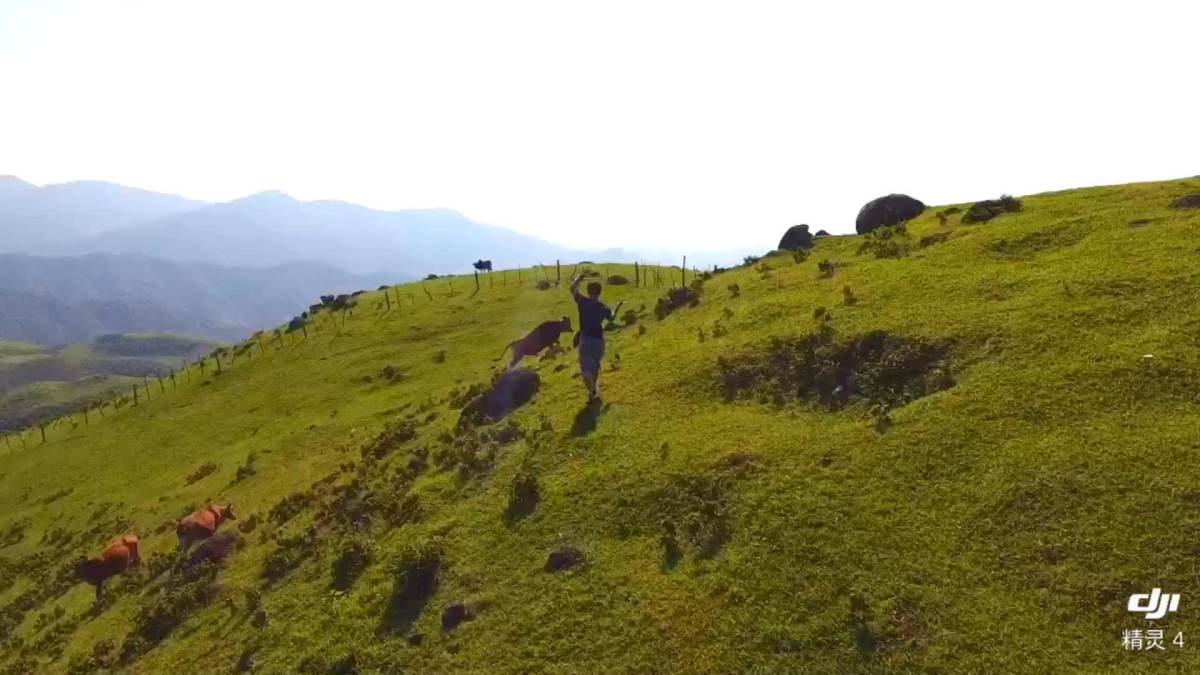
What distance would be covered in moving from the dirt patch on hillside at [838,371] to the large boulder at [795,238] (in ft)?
94.0

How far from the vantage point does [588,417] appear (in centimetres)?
3150

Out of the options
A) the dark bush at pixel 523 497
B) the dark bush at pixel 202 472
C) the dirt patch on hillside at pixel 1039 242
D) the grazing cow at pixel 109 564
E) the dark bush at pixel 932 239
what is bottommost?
the grazing cow at pixel 109 564

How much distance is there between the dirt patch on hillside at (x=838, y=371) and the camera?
26469 mm

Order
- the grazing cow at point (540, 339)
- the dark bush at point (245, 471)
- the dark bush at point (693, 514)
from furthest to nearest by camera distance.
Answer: the grazing cow at point (540, 339) < the dark bush at point (245, 471) < the dark bush at point (693, 514)

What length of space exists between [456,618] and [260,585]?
445 inches

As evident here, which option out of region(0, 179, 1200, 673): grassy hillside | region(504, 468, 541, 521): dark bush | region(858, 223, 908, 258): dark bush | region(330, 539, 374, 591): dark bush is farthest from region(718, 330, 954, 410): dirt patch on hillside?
region(330, 539, 374, 591): dark bush

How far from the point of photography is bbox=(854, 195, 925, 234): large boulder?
182ft

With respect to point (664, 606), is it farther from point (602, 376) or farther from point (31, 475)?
point (31, 475)

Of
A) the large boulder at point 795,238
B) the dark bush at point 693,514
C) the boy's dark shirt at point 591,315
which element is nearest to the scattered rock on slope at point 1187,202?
the large boulder at point 795,238

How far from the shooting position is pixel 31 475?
6278 cm

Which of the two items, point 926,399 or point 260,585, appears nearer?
point 926,399

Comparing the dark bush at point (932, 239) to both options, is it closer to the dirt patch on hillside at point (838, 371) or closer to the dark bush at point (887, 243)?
the dark bush at point (887, 243)

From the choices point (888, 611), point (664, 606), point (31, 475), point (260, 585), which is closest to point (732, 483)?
point (664, 606)

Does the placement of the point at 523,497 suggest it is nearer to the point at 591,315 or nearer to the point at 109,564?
the point at 591,315
